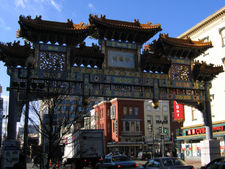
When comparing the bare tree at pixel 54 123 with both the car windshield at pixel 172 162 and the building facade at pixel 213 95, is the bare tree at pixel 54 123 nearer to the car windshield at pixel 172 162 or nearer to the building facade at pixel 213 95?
the car windshield at pixel 172 162

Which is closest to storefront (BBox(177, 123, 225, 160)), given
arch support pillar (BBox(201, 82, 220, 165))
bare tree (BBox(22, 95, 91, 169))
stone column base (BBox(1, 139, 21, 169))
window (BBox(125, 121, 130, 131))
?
arch support pillar (BBox(201, 82, 220, 165))

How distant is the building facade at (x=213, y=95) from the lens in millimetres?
31984

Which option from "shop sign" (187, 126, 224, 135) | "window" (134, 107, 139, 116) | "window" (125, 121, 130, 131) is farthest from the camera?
"window" (134, 107, 139, 116)

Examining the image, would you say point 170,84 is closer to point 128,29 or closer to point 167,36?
point 167,36

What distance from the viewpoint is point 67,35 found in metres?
19.4

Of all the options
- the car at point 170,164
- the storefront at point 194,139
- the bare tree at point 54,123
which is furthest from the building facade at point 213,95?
the bare tree at point 54,123

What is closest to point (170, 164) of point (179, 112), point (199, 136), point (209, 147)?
point (209, 147)

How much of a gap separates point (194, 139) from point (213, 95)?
7205 mm

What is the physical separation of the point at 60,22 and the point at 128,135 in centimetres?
4503

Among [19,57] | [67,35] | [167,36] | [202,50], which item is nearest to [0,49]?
[19,57]

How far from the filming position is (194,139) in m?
37.4

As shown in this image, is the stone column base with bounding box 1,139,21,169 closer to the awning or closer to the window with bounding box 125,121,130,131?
the awning

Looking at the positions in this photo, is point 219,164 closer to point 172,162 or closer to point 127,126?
point 172,162

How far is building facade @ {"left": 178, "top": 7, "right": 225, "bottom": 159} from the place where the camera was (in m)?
32.0
